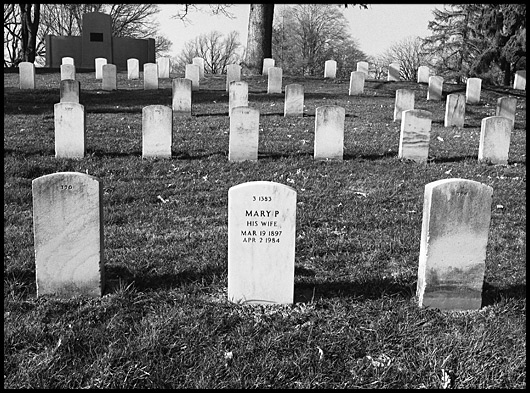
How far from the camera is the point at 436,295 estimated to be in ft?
14.8

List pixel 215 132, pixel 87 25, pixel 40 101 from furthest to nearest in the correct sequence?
pixel 87 25 < pixel 40 101 < pixel 215 132

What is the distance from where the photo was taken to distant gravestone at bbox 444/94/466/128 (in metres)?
14.9

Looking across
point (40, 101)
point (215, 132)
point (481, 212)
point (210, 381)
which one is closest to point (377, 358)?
point (210, 381)

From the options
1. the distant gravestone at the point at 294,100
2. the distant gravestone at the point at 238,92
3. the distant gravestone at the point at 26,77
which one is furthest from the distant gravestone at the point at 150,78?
the distant gravestone at the point at 294,100

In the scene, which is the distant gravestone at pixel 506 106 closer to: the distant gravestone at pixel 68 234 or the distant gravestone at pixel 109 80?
the distant gravestone at pixel 109 80

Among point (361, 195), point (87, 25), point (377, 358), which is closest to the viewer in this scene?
point (377, 358)

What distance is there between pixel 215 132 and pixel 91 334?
8.98 meters

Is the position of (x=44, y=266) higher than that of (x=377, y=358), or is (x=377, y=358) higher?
(x=44, y=266)

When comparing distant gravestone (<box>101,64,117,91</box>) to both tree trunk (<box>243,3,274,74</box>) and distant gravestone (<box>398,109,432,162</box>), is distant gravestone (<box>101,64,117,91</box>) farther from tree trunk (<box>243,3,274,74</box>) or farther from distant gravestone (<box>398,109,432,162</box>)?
distant gravestone (<box>398,109,432,162</box>)

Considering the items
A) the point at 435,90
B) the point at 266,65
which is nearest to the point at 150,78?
the point at 266,65

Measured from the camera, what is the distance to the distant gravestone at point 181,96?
1527 cm

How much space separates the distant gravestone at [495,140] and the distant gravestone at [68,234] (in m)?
8.10

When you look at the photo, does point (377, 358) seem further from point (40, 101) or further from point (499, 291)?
point (40, 101)

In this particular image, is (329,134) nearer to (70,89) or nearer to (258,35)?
(70,89)
